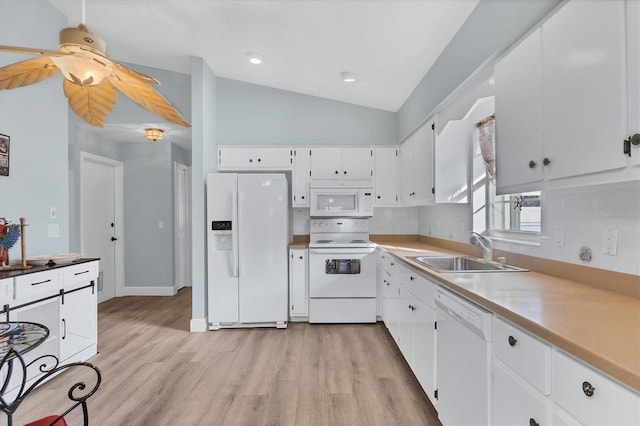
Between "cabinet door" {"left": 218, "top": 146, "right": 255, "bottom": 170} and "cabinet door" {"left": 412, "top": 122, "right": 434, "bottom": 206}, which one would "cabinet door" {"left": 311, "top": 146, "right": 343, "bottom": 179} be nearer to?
"cabinet door" {"left": 218, "top": 146, "right": 255, "bottom": 170}

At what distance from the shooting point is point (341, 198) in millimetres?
3850

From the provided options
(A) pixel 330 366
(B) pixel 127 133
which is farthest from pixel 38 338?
(B) pixel 127 133

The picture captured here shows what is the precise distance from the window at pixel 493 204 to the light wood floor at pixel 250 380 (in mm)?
1318

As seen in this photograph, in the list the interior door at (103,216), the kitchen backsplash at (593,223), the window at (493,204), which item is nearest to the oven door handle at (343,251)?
the window at (493,204)

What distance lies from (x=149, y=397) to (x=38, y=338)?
1.19 m

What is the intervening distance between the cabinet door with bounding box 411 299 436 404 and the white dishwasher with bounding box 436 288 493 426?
3.1 inches

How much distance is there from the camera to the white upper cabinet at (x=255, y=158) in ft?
13.0

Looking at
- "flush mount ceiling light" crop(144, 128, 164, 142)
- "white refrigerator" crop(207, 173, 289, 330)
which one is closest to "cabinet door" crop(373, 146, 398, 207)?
"white refrigerator" crop(207, 173, 289, 330)

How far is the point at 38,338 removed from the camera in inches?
51.6

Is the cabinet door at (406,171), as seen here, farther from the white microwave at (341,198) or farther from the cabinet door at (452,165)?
the cabinet door at (452,165)

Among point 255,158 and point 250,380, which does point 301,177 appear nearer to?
point 255,158

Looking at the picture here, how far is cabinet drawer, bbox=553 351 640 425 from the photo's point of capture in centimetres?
71

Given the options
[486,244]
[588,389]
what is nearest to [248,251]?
[486,244]

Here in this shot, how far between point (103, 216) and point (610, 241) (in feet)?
18.4
